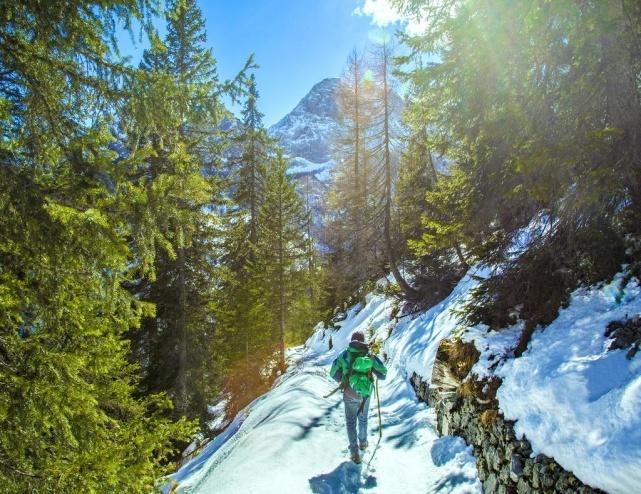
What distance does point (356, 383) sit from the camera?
300 inches

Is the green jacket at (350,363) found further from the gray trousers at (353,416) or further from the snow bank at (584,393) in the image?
the snow bank at (584,393)

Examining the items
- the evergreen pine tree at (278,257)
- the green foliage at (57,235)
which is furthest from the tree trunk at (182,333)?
the green foliage at (57,235)

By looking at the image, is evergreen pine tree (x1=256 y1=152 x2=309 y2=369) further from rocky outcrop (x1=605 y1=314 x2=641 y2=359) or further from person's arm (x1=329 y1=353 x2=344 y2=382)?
rocky outcrop (x1=605 y1=314 x2=641 y2=359)

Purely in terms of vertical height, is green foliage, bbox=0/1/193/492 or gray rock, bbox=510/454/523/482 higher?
green foliage, bbox=0/1/193/492

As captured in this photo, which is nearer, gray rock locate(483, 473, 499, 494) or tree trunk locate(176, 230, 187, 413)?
gray rock locate(483, 473, 499, 494)

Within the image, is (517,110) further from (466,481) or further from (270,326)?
(270,326)

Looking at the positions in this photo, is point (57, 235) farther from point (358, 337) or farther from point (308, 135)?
point (308, 135)

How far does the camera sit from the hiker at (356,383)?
759cm

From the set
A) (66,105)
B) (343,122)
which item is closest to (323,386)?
(66,105)

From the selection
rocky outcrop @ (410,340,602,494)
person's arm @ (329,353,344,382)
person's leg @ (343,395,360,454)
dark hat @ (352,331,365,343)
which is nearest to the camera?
rocky outcrop @ (410,340,602,494)

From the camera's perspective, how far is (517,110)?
274 inches

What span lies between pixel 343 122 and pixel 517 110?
67.4ft

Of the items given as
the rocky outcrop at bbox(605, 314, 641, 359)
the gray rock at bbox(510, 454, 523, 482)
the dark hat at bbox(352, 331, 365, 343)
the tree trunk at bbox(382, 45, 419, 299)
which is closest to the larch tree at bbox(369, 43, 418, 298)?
the tree trunk at bbox(382, 45, 419, 299)

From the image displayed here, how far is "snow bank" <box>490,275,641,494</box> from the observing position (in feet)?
13.2
